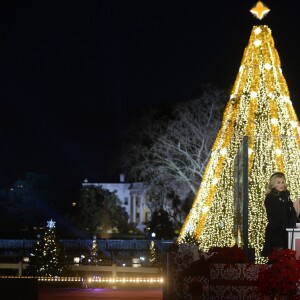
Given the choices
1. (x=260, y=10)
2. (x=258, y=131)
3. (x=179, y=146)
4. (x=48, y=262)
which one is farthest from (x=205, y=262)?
(x=179, y=146)

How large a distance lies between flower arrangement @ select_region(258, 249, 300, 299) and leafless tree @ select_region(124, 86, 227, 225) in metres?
31.4

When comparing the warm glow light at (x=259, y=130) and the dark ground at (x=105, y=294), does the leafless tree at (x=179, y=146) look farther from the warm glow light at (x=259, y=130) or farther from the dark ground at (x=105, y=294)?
the dark ground at (x=105, y=294)

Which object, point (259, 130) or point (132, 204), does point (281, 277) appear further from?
point (132, 204)

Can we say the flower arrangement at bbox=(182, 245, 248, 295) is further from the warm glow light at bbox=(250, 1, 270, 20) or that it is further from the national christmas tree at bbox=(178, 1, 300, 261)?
the warm glow light at bbox=(250, 1, 270, 20)

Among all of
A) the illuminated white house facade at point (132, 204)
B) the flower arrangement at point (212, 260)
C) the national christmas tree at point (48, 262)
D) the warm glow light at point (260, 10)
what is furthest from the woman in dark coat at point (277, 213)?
the illuminated white house facade at point (132, 204)

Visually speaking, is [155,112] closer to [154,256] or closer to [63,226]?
[154,256]

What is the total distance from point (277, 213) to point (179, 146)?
2766 cm

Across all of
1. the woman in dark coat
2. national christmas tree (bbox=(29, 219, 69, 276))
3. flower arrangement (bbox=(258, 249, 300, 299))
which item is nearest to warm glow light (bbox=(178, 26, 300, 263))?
national christmas tree (bbox=(29, 219, 69, 276))

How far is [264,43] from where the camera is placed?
23.2m

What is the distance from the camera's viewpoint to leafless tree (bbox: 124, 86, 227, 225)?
4203 cm

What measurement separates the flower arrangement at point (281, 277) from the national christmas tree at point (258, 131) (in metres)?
12.3

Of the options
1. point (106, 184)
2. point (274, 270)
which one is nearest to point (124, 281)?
point (274, 270)

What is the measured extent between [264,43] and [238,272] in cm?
1301

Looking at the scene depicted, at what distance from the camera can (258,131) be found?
23250 mm
